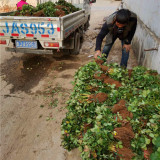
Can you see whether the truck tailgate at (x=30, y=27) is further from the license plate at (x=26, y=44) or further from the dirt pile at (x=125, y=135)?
the dirt pile at (x=125, y=135)

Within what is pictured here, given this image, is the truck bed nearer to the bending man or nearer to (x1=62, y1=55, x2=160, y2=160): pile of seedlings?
the bending man

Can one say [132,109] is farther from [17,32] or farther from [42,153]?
[17,32]

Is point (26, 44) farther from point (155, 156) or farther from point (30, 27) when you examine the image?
point (155, 156)

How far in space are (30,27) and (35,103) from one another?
2215mm

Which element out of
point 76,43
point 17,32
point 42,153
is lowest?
point 42,153

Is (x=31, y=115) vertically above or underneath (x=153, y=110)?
underneath

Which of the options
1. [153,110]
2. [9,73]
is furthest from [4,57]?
[153,110]

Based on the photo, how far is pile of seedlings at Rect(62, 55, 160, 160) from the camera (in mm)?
1433

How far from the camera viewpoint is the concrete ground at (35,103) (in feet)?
8.57

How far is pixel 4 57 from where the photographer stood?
19.7 ft

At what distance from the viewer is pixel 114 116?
163 cm

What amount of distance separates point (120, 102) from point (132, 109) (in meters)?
0.16

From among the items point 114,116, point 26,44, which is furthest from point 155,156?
point 26,44

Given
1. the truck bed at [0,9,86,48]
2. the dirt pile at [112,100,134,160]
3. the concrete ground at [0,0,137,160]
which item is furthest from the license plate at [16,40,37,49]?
the dirt pile at [112,100,134,160]
